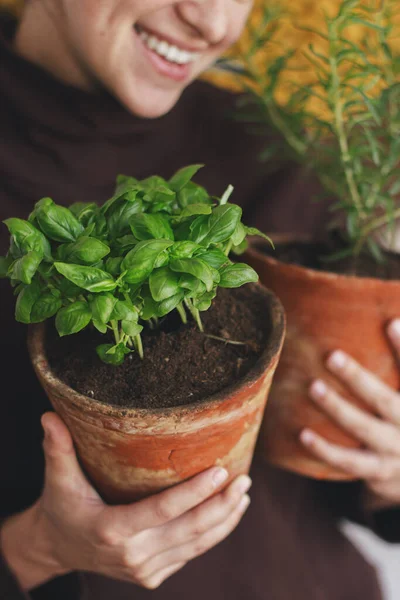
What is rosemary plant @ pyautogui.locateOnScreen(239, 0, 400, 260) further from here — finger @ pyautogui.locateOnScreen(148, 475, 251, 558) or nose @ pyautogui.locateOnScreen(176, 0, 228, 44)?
finger @ pyautogui.locateOnScreen(148, 475, 251, 558)

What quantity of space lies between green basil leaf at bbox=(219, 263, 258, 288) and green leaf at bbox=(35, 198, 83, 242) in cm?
14

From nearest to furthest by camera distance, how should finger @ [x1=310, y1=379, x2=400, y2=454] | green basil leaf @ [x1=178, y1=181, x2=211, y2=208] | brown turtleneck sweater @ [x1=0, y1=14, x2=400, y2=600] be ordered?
green basil leaf @ [x1=178, y1=181, x2=211, y2=208] → finger @ [x1=310, y1=379, x2=400, y2=454] → brown turtleneck sweater @ [x1=0, y1=14, x2=400, y2=600]

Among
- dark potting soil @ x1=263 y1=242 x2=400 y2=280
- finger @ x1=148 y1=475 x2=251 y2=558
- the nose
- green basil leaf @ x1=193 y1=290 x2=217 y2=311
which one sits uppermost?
the nose

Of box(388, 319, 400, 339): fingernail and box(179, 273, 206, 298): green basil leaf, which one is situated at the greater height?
box(179, 273, 206, 298): green basil leaf

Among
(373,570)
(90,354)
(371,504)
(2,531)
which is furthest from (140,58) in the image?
(373,570)

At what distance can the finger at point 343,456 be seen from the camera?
2.54 feet

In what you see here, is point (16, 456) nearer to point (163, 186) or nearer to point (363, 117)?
point (163, 186)

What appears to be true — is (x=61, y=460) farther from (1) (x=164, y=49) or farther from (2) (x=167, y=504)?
(1) (x=164, y=49)

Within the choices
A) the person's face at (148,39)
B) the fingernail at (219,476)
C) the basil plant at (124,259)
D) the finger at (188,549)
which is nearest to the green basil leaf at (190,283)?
the basil plant at (124,259)

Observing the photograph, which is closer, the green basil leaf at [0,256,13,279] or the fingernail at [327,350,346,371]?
the green basil leaf at [0,256,13,279]

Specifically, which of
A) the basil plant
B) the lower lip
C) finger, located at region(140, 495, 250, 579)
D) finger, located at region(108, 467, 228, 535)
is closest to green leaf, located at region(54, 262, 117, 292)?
the basil plant

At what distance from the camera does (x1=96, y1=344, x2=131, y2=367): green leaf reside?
0.50 metres

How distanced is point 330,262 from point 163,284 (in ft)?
1.40

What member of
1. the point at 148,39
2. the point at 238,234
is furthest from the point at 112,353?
the point at 148,39
